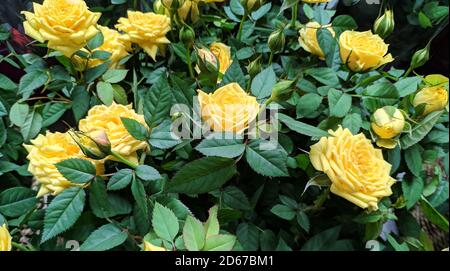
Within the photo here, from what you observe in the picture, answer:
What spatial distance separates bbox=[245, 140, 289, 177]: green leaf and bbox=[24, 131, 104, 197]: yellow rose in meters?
0.14

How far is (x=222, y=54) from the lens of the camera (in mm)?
579

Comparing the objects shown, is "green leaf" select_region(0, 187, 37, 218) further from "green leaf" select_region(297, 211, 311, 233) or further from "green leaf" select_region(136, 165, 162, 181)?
"green leaf" select_region(297, 211, 311, 233)

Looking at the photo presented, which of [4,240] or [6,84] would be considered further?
[6,84]

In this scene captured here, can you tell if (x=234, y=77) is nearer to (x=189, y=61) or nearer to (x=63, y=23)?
(x=189, y=61)

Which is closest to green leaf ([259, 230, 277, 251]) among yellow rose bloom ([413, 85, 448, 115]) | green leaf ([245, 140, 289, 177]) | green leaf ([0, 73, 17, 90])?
green leaf ([245, 140, 289, 177])

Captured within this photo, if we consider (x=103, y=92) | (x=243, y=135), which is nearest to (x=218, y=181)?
(x=243, y=135)

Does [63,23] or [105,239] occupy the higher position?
[63,23]

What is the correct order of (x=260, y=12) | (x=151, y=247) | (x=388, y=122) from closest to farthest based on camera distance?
(x=151, y=247)
(x=388, y=122)
(x=260, y=12)

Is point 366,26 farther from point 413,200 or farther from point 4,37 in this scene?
point 4,37

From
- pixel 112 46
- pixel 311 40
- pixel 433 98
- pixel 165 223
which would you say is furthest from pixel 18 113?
pixel 433 98

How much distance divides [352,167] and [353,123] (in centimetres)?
7

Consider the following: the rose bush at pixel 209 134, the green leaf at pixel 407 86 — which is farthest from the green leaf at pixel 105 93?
the green leaf at pixel 407 86

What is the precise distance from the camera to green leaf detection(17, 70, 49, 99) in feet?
1.72

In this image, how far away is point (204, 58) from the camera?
0.53 metres
